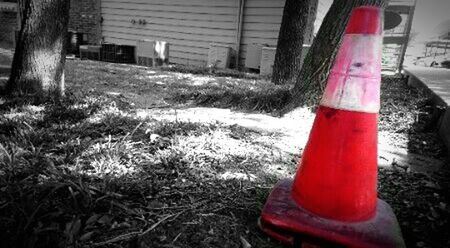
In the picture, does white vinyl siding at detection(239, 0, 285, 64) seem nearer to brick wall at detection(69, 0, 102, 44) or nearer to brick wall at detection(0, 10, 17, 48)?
brick wall at detection(69, 0, 102, 44)

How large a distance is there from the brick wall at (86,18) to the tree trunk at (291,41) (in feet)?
31.7

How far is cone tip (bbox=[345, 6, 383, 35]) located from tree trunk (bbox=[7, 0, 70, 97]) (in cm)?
311

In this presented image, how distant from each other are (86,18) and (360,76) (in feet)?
44.5

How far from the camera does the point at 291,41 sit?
566cm

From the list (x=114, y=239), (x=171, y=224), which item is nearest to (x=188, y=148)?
(x=171, y=224)

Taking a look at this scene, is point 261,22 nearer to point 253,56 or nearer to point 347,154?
point 253,56

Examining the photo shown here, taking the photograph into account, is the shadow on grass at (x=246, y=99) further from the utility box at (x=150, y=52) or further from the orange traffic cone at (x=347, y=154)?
the utility box at (x=150, y=52)

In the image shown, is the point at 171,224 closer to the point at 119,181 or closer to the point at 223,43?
the point at 119,181

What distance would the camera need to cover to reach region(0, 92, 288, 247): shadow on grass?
131 cm

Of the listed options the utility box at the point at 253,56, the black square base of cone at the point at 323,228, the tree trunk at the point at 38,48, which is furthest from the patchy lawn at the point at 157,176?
the utility box at the point at 253,56

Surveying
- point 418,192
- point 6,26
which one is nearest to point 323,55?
point 418,192

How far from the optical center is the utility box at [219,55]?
10.0 meters

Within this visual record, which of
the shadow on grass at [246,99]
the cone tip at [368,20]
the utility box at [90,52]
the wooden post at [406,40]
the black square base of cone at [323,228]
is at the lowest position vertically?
the black square base of cone at [323,228]

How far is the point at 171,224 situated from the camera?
4.65 feet
